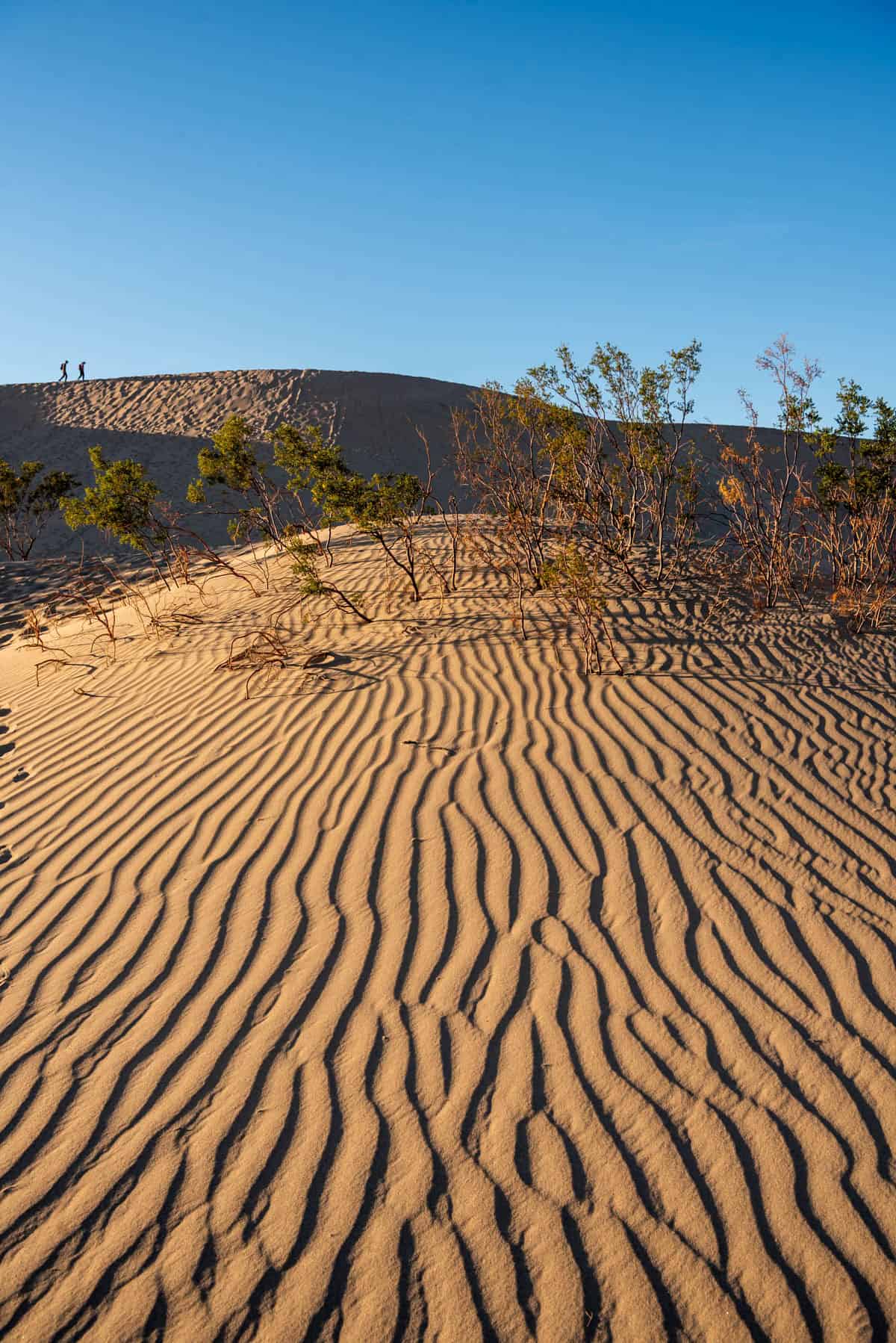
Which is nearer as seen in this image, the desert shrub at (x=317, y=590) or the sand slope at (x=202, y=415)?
the desert shrub at (x=317, y=590)

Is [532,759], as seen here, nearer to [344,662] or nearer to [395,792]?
[395,792]

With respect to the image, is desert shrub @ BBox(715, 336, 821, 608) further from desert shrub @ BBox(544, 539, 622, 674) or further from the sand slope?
the sand slope

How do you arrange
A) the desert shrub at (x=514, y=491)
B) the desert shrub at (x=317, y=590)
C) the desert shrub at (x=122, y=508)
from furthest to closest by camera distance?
the desert shrub at (x=122, y=508) → the desert shrub at (x=514, y=491) → the desert shrub at (x=317, y=590)

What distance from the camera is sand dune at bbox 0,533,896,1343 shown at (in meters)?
2.11

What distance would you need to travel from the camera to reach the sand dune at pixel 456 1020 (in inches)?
83.2

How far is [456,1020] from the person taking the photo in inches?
114

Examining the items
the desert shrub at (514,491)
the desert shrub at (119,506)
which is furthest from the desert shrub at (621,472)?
the desert shrub at (119,506)

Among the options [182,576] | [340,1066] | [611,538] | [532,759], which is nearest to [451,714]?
[532,759]

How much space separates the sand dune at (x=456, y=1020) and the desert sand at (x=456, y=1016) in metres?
0.01

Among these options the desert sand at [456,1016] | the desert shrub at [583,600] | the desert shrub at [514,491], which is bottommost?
the desert sand at [456,1016]

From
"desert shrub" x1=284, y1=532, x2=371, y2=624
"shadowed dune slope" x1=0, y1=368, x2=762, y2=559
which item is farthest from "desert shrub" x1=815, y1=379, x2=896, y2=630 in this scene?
"shadowed dune slope" x1=0, y1=368, x2=762, y2=559

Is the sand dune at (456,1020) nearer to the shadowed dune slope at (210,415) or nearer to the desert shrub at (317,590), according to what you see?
the desert shrub at (317,590)

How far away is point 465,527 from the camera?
9016 millimetres

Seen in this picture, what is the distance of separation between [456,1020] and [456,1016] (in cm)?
2
